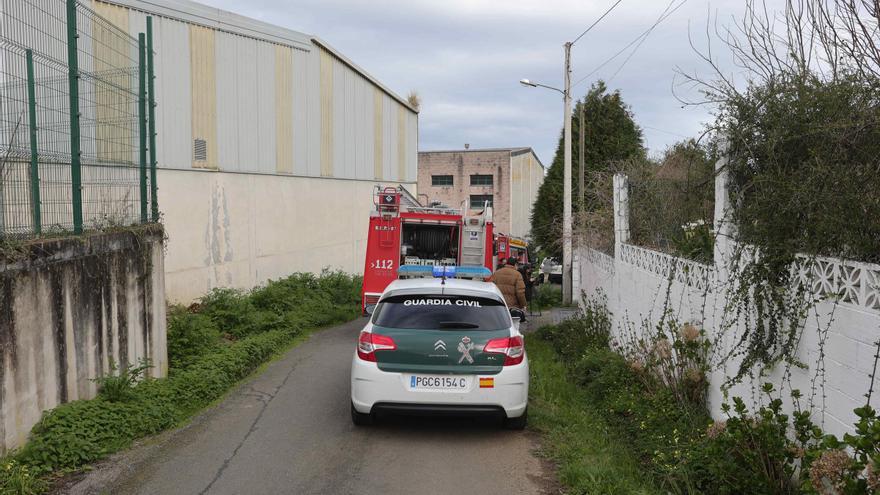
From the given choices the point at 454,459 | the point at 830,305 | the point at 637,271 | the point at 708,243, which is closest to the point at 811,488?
the point at 830,305

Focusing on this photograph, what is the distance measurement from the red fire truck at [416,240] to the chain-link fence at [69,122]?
229 inches

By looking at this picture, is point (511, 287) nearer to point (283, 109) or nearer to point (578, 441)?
point (578, 441)

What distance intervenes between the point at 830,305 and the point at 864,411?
3.51 ft

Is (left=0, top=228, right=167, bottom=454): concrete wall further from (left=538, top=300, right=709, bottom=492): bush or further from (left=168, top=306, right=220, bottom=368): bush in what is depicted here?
(left=538, top=300, right=709, bottom=492): bush

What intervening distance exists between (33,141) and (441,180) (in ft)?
155

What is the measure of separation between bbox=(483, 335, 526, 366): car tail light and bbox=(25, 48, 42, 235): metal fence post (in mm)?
4480

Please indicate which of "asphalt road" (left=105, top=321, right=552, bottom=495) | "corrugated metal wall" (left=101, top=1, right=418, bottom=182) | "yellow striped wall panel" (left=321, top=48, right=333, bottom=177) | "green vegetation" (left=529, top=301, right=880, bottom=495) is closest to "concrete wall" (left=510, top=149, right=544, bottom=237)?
"corrugated metal wall" (left=101, top=1, right=418, bottom=182)

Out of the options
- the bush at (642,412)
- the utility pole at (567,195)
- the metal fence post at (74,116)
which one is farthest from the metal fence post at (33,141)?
the utility pole at (567,195)

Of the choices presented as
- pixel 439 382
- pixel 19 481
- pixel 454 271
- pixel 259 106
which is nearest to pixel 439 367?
→ pixel 439 382

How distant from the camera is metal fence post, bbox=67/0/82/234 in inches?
308

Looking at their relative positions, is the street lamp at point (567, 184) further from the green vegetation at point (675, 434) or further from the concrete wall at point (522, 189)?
the concrete wall at point (522, 189)

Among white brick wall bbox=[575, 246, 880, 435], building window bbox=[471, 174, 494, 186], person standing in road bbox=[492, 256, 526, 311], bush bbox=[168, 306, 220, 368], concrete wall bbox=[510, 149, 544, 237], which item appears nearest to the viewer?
white brick wall bbox=[575, 246, 880, 435]

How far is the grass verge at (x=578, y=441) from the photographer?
19.5 ft

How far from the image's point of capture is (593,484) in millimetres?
5816
